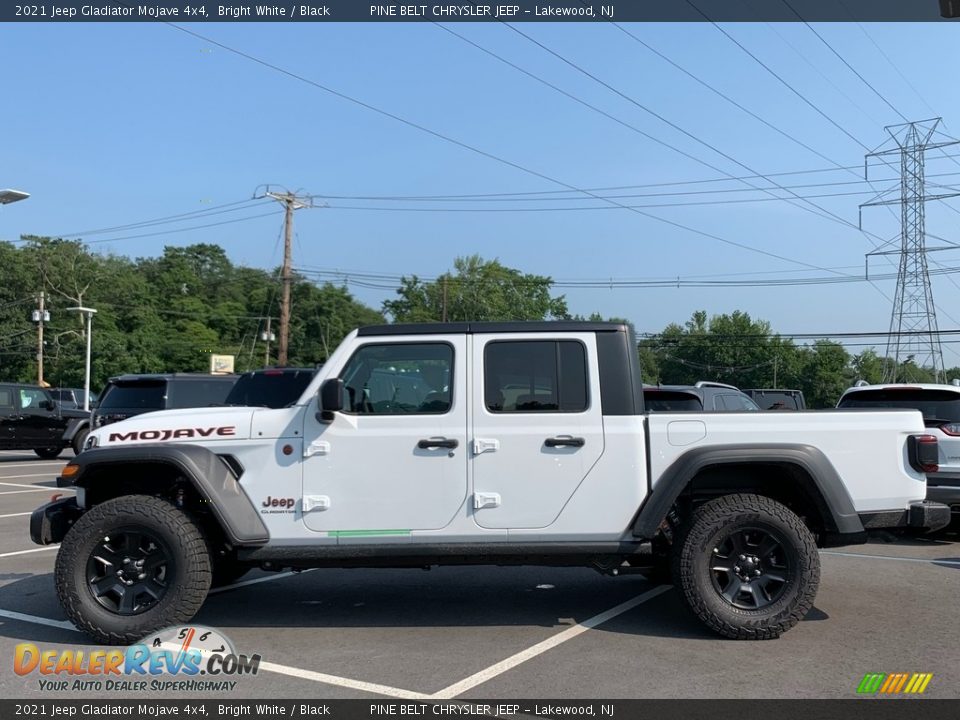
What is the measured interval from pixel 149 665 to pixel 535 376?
2.94 meters

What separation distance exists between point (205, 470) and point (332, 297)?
69018 millimetres

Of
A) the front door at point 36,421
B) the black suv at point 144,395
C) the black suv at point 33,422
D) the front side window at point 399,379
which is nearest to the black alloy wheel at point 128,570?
the front side window at point 399,379

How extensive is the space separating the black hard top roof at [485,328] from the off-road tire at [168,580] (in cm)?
173

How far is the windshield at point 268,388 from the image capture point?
13.0 m

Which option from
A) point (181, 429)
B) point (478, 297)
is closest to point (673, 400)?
point (181, 429)

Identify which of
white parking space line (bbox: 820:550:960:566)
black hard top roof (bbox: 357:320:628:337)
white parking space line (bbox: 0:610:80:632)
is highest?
black hard top roof (bbox: 357:320:628:337)

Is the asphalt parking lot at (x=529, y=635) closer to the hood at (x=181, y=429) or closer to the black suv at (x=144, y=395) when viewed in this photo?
the hood at (x=181, y=429)

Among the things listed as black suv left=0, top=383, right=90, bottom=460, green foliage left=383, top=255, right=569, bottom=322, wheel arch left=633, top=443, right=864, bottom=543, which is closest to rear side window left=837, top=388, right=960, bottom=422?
wheel arch left=633, top=443, right=864, bottom=543

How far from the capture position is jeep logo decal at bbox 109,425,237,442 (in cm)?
558

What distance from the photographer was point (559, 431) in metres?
5.54

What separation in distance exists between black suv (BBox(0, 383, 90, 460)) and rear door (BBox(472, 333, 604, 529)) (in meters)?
16.4

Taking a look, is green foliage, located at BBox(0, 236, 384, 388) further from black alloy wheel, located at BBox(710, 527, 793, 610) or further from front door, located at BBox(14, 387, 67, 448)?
black alloy wheel, located at BBox(710, 527, 793, 610)

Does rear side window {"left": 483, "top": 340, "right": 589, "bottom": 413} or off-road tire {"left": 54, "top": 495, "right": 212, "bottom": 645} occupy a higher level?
rear side window {"left": 483, "top": 340, "right": 589, "bottom": 413}
